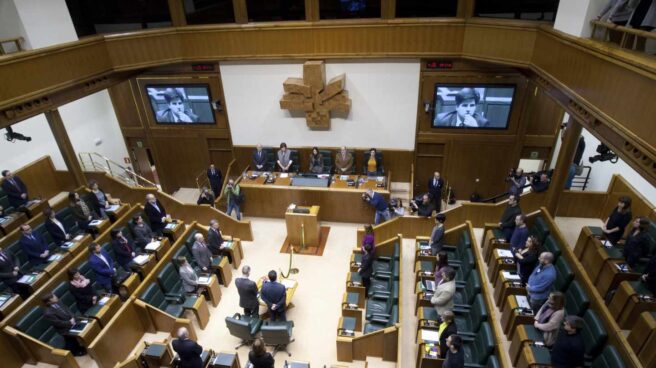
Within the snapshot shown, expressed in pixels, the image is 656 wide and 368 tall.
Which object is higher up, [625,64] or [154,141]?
[625,64]

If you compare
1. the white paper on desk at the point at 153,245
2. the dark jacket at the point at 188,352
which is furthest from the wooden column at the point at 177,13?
the dark jacket at the point at 188,352

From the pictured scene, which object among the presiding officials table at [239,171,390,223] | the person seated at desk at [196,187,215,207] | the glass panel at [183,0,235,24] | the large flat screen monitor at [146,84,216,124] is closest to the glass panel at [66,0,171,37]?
the glass panel at [183,0,235,24]

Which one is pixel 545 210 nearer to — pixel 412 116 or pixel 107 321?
pixel 412 116

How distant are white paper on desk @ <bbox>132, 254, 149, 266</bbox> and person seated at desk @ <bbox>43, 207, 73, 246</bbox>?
1529mm

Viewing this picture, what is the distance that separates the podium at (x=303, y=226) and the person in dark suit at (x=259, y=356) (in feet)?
13.0

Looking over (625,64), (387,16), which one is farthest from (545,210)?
(387,16)

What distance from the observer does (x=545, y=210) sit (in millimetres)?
7230

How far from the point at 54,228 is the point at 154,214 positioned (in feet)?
5.72

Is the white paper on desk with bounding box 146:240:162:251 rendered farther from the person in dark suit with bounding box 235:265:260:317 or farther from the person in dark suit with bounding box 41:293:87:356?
the person in dark suit with bounding box 235:265:260:317

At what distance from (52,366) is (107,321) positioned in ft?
3.04

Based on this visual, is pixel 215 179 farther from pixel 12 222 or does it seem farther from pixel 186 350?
pixel 186 350

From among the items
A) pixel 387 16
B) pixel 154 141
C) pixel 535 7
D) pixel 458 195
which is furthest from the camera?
pixel 154 141

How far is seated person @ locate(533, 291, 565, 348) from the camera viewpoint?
4.81 m

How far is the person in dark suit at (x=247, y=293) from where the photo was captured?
635 cm
